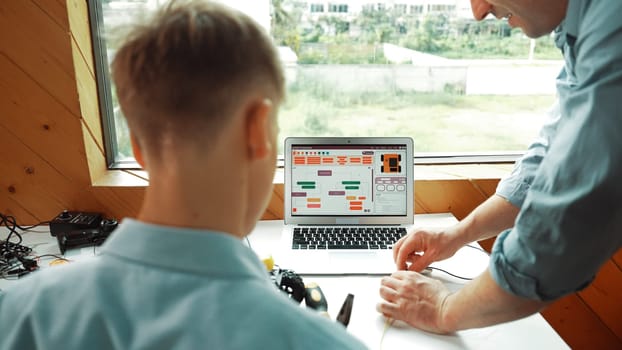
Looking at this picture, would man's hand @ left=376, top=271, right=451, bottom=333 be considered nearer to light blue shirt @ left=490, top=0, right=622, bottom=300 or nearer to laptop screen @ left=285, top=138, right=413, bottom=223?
light blue shirt @ left=490, top=0, right=622, bottom=300

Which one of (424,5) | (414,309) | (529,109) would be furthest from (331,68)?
(414,309)

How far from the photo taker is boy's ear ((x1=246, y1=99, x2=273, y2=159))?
0.59m

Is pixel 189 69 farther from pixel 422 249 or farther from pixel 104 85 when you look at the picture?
pixel 104 85

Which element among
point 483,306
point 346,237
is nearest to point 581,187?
point 483,306

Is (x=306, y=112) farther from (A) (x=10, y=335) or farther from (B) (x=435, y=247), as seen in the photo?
(A) (x=10, y=335)

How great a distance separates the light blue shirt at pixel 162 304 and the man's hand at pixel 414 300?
1.53 feet

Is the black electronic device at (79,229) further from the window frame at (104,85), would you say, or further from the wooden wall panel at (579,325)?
the wooden wall panel at (579,325)

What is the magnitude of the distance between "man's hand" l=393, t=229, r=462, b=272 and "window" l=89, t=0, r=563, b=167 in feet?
2.18

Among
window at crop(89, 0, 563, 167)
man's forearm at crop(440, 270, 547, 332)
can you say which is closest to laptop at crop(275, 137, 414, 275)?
window at crop(89, 0, 563, 167)

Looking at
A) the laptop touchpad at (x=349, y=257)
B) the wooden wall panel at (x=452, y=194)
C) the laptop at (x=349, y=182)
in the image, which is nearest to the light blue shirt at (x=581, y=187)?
the laptop touchpad at (x=349, y=257)

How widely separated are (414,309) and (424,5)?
1.10 meters

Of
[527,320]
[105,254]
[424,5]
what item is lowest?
[527,320]

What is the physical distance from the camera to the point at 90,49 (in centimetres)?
161

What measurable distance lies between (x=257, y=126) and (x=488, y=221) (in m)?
0.84
